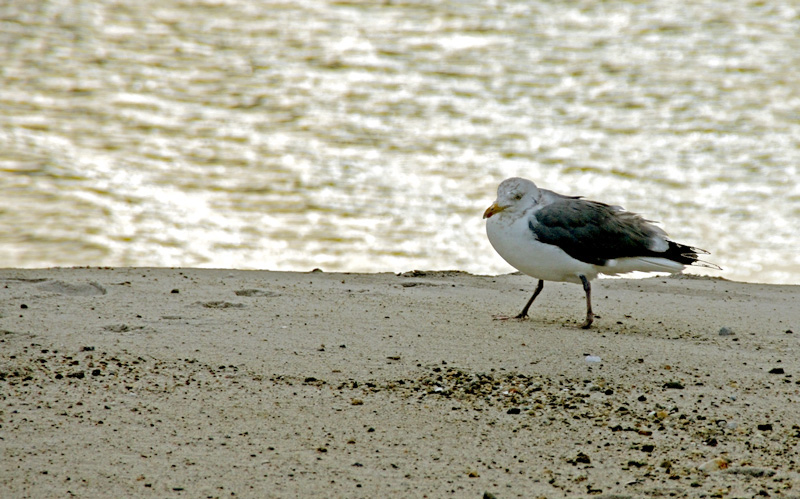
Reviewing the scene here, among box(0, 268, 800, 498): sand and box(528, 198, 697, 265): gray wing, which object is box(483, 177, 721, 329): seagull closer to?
box(528, 198, 697, 265): gray wing

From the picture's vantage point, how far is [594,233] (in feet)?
20.0

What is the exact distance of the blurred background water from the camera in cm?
880

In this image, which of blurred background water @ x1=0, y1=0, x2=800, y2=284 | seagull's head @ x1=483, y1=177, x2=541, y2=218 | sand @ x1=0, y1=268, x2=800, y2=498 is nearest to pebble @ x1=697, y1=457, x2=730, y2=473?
sand @ x1=0, y1=268, x2=800, y2=498

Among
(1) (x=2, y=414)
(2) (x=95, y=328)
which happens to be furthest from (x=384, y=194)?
(1) (x=2, y=414)

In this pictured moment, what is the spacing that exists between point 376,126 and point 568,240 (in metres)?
5.88

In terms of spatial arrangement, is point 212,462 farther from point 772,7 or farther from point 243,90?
point 772,7

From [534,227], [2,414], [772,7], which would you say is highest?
[772,7]

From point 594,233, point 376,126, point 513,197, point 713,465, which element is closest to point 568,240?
point 594,233

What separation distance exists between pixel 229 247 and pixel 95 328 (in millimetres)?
3331

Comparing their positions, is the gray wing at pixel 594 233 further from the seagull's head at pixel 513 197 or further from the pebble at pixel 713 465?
the pebble at pixel 713 465

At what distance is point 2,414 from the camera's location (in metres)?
4.18

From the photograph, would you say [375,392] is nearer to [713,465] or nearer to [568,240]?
[713,465]

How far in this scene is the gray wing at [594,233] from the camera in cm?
602

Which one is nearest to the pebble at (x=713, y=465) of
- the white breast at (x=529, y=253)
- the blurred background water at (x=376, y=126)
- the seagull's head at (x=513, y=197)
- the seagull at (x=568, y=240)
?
A: the seagull at (x=568, y=240)
